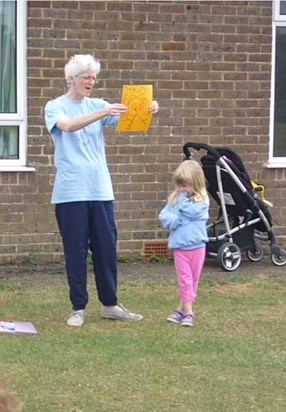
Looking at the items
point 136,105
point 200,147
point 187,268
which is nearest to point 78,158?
point 136,105

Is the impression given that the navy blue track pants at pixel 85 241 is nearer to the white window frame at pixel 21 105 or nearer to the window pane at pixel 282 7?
the white window frame at pixel 21 105

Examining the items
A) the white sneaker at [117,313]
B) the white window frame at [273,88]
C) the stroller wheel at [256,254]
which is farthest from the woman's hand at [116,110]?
the white window frame at [273,88]

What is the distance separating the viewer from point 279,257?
949 centimetres

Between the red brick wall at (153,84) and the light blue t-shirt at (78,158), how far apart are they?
2.40 meters

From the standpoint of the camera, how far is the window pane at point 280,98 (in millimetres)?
10000

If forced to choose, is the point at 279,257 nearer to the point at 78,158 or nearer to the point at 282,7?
the point at 282,7

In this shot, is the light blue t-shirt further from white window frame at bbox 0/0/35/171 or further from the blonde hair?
white window frame at bbox 0/0/35/171

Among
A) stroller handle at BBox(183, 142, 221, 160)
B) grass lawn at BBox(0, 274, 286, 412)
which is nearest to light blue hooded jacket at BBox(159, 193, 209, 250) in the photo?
grass lawn at BBox(0, 274, 286, 412)

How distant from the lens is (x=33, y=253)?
9.33 m

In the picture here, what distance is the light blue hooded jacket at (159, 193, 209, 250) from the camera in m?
6.98

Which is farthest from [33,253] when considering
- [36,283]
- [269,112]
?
[269,112]

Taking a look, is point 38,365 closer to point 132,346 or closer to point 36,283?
point 132,346

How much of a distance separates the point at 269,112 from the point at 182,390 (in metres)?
4.93

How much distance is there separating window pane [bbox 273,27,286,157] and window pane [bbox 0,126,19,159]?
2771 mm
